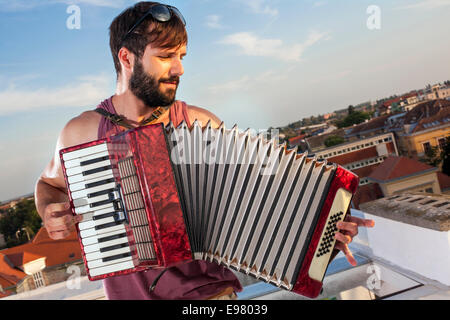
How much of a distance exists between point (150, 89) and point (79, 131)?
0.27 m

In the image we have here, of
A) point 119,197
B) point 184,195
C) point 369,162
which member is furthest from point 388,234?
point 369,162

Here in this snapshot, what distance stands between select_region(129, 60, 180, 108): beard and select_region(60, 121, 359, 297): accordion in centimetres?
19

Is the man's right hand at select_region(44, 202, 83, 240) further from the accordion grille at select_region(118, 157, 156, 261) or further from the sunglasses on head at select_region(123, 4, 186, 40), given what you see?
the sunglasses on head at select_region(123, 4, 186, 40)

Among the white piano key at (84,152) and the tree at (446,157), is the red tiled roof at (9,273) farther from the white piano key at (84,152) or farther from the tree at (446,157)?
the tree at (446,157)

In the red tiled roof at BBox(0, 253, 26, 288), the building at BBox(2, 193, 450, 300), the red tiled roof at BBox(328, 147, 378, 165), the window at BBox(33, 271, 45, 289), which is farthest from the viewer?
the red tiled roof at BBox(328, 147, 378, 165)

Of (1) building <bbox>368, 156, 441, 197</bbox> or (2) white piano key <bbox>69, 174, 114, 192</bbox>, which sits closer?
(2) white piano key <bbox>69, 174, 114, 192</bbox>

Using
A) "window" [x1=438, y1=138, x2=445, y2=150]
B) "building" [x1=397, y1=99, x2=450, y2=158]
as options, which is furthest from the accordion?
"window" [x1=438, y1=138, x2=445, y2=150]

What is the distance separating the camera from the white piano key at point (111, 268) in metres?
0.97

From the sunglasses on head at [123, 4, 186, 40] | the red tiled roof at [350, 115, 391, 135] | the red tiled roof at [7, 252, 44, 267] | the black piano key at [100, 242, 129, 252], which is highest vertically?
the sunglasses on head at [123, 4, 186, 40]

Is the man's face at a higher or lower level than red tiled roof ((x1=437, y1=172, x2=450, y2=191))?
higher

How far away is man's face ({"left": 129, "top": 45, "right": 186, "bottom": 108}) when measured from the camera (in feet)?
3.88

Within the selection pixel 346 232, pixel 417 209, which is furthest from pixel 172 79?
pixel 417 209
